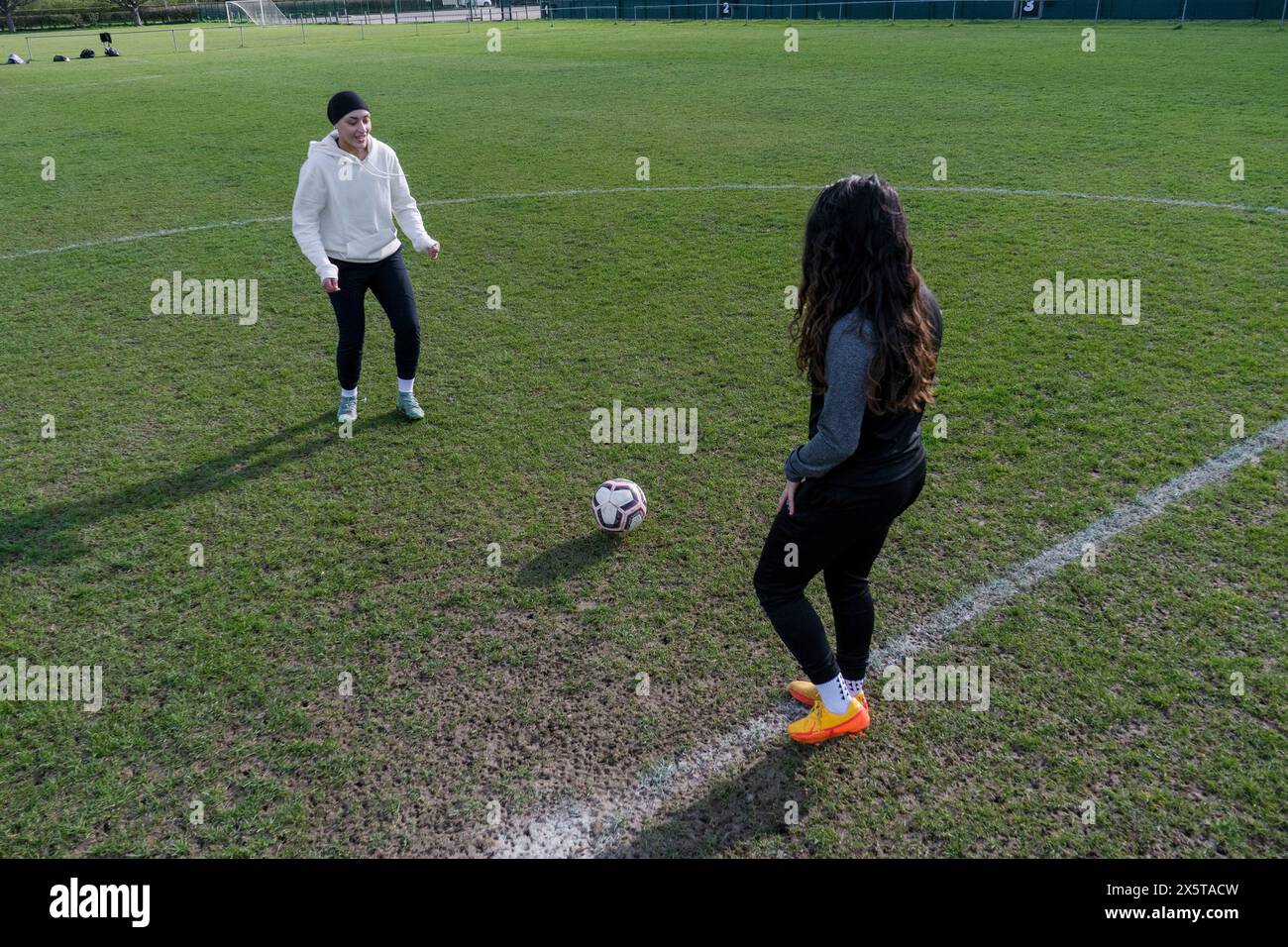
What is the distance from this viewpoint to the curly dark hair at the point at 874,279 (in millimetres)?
3326

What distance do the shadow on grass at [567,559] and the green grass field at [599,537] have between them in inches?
1.0

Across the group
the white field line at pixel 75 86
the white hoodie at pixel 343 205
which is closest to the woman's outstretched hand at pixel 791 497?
the white hoodie at pixel 343 205

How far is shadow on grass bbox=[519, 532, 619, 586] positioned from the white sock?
192cm

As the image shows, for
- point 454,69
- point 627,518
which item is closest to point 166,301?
point 627,518

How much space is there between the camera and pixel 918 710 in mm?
4340

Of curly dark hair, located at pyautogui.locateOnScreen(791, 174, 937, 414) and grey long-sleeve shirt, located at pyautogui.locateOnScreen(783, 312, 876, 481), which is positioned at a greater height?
curly dark hair, located at pyautogui.locateOnScreen(791, 174, 937, 414)

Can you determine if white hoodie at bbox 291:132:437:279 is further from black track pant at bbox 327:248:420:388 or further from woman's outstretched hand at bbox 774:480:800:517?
woman's outstretched hand at bbox 774:480:800:517

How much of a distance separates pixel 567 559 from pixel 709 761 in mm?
1897

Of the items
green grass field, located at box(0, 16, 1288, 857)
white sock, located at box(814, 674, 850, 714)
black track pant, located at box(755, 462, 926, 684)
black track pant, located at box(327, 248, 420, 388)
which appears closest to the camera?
black track pant, located at box(755, 462, 926, 684)

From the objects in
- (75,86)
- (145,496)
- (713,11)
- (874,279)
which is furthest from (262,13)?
(874,279)

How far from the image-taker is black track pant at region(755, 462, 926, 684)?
3.67 metres

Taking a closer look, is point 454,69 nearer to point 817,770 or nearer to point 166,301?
point 166,301

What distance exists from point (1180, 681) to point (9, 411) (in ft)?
28.8

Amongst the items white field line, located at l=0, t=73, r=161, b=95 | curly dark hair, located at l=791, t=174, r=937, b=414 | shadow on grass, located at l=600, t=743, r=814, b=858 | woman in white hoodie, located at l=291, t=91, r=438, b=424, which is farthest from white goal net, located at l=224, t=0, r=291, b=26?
shadow on grass, located at l=600, t=743, r=814, b=858
